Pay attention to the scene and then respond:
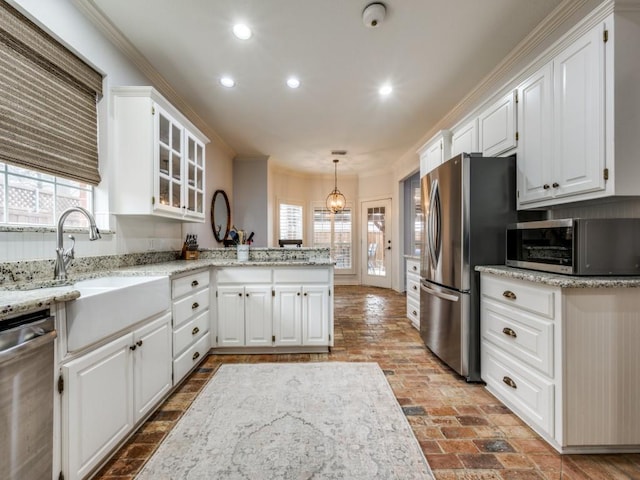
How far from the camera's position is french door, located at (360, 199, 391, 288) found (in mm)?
6461

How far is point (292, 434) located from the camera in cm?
162

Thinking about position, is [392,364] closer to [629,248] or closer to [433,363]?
[433,363]

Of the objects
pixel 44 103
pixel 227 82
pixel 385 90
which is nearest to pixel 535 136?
pixel 385 90

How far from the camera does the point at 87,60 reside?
1985 millimetres

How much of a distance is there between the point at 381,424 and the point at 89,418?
152 centimetres

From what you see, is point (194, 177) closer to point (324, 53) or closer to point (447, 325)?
point (324, 53)

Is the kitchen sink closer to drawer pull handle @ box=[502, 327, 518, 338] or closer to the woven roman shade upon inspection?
the woven roman shade

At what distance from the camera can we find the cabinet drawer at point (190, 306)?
2102 millimetres

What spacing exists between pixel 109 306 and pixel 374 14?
2451 millimetres

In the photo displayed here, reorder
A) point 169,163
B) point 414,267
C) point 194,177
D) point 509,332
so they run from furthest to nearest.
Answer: point 414,267 < point 194,177 < point 169,163 < point 509,332

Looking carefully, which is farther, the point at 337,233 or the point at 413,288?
the point at 337,233

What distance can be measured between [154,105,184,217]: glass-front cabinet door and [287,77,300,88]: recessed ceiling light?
119cm

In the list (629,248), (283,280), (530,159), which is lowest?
(283,280)

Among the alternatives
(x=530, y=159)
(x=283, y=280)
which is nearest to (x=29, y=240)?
(x=283, y=280)
